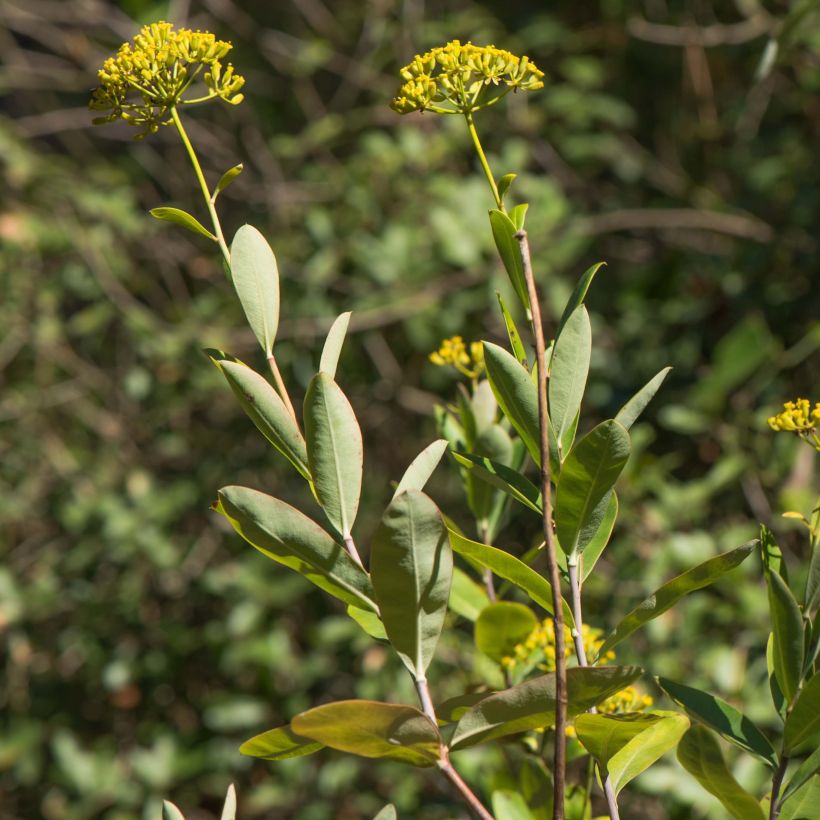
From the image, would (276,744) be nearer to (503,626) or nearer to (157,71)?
(503,626)

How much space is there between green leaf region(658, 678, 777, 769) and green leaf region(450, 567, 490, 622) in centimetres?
23

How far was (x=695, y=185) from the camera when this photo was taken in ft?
7.61

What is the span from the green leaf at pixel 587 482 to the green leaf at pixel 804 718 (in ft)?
0.41

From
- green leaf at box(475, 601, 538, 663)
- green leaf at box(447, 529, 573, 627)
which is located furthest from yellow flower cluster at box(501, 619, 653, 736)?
green leaf at box(447, 529, 573, 627)

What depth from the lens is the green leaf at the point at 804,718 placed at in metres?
0.50

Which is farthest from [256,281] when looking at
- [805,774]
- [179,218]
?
[805,774]

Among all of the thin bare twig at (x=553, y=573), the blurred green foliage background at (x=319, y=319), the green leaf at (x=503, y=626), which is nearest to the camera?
the thin bare twig at (x=553, y=573)

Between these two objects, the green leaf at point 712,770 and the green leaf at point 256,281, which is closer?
the green leaf at point 712,770

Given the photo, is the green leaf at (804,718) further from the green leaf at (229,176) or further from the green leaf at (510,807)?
the green leaf at (229,176)

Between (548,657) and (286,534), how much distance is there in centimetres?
26

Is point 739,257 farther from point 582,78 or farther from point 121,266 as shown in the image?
point 121,266

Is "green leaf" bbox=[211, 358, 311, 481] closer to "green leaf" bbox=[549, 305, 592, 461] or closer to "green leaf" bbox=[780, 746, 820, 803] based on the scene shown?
"green leaf" bbox=[549, 305, 592, 461]

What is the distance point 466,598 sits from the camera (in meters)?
0.77

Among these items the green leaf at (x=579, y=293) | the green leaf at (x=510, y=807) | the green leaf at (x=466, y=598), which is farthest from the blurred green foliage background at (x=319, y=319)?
the green leaf at (x=579, y=293)
